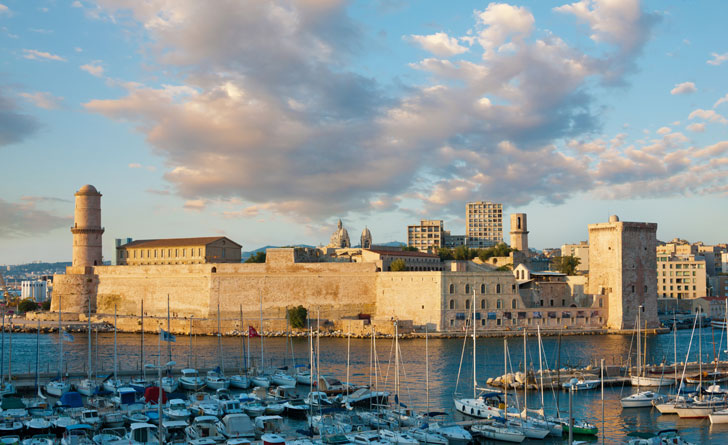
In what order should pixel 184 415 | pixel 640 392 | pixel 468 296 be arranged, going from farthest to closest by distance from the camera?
pixel 468 296, pixel 640 392, pixel 184 415

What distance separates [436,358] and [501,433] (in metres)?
16.8

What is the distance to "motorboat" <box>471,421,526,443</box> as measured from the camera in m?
20.0

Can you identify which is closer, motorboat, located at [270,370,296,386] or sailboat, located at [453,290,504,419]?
sailboat, located at [453,290,504,419]

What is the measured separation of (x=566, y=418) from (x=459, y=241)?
104m

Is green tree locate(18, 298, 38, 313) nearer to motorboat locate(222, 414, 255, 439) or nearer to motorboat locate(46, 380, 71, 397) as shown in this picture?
motorboat locate(46, 380, 71, 397)

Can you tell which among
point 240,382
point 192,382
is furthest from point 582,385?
point 192,382

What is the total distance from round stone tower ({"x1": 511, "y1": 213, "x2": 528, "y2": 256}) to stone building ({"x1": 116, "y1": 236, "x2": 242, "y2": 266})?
1070 inches

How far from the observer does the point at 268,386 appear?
27953 millimetres

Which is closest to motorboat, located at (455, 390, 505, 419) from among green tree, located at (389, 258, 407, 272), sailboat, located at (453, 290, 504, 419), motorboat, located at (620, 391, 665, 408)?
sailboat, located at (453, 290, 504, 419)

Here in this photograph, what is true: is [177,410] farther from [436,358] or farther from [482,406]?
[436,358]

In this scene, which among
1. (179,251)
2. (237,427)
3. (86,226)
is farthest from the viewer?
(179,251)

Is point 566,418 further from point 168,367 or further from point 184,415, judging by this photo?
point 168,367

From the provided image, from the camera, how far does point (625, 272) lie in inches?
2104

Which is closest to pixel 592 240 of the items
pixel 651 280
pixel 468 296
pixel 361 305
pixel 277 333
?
pixel 651 280
